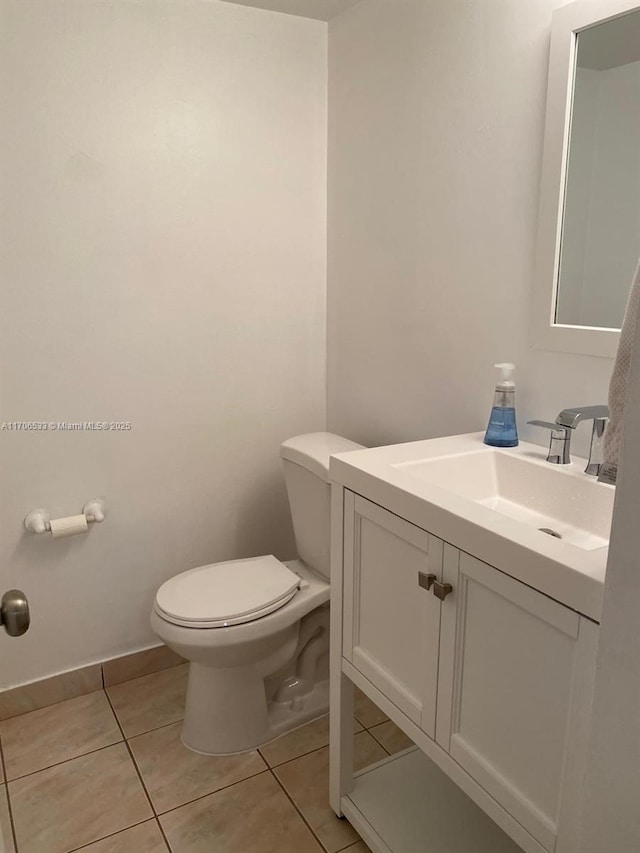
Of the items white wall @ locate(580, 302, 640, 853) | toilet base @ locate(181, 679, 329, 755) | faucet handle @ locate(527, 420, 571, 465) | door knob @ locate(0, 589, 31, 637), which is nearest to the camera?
white wall @ locate(580, 302, 640, 853)

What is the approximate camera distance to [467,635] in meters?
1.16

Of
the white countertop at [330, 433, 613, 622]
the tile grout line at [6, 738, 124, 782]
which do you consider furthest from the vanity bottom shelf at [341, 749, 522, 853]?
the white countertop at [330, 433, 613, 622]

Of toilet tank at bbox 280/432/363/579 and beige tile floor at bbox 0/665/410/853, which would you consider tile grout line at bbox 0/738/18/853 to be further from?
toilet tank at bbox 280/432/363/579

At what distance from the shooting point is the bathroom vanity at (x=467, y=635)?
99 centimetres

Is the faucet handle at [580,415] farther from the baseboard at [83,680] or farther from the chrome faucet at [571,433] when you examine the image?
the baseboard at [83,680]

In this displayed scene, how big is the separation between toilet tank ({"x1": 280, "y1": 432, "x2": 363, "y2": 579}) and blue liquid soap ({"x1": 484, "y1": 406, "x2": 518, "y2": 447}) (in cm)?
48

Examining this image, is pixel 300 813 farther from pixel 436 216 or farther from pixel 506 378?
pixel 436 216

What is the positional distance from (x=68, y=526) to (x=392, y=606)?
1.07 meters

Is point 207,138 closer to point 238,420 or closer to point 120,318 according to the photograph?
point 120,318

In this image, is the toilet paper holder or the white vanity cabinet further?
the toilet paper holder

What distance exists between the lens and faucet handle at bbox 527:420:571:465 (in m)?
1.42

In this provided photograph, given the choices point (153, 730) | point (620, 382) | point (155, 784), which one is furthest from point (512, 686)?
point (153, 730)

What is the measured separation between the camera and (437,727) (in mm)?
1257

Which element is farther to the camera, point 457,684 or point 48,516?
point 48,516
